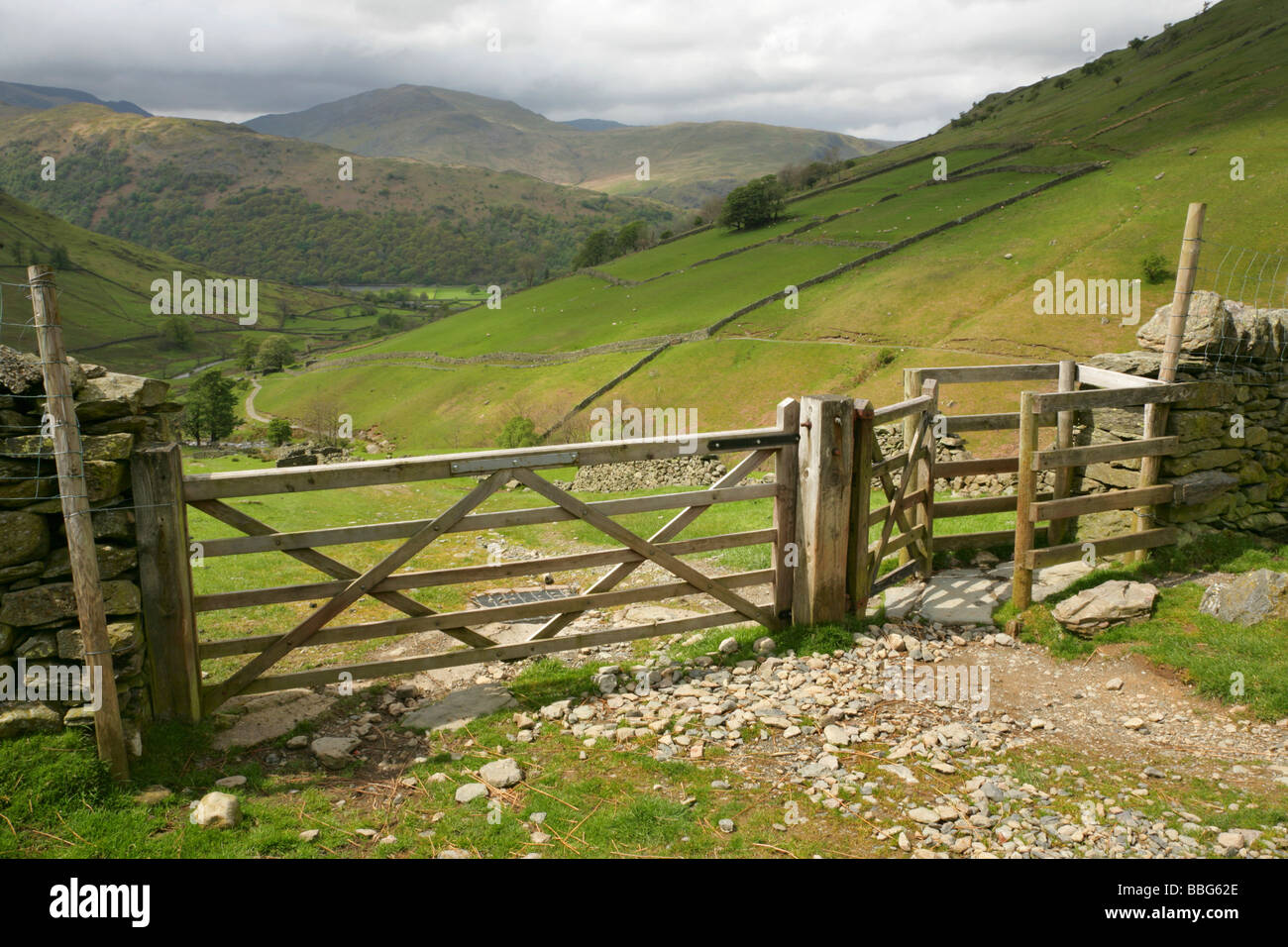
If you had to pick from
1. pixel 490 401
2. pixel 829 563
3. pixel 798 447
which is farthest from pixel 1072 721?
pixel 490 401

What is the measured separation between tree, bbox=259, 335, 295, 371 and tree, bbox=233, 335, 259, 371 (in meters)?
3.92

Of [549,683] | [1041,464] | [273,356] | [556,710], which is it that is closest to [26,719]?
[556,710]

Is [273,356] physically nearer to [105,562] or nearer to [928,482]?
[928,482]

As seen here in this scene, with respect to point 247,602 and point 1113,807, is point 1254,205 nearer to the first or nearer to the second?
point 1113,807

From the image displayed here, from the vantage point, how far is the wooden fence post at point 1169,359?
31.7 feet

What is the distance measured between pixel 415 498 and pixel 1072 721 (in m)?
20.0

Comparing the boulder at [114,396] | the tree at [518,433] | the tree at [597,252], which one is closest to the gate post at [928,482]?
the boulder at [114,396]

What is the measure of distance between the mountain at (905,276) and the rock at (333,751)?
2741 cm

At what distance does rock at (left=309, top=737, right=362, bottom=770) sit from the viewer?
5.83m

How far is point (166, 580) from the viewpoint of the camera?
5.88 m

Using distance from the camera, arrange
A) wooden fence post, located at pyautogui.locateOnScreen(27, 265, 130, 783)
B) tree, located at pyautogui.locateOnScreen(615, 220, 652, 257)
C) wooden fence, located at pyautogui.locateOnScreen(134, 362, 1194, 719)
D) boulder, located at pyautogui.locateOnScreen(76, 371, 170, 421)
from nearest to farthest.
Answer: wooden fence post, located at pyautogui.locateOnScreen(27, 265, 130, 783) < boulder, located at pyautogui.locateOnScreen(76, 371, 170, 421) < wooden fence, located at pyautogui.locateOnScreen(134, 362, 1194, 719) < tree, located at pyautogui.locateOnScreen(615, 220, 652, 257)

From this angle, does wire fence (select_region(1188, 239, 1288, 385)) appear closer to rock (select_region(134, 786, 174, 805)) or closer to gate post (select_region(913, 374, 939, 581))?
gate post (select_region(913, 374, 939, 581))

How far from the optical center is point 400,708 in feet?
22.6

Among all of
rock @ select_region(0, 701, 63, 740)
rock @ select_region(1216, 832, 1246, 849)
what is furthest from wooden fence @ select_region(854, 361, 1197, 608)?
rock @ select_region(0, 701, 63, 740)
